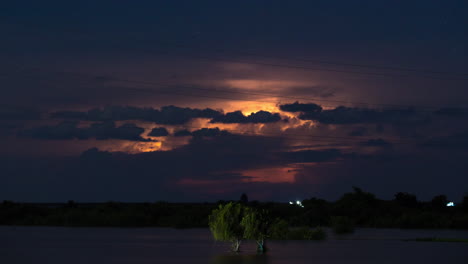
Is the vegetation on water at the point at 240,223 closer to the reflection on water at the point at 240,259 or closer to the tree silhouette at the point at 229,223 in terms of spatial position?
the tree silhouette at the point at 229,223

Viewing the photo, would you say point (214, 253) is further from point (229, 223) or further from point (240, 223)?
point (240, 223)

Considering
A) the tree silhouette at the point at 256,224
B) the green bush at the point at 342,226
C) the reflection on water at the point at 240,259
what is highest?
the green bush at the point at 342,226

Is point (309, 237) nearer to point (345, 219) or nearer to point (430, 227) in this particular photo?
point (345, 219)

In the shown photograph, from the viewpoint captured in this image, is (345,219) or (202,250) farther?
(345,219)

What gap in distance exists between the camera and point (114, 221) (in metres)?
117

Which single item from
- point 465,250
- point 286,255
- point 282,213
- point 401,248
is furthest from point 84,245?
point 282,213

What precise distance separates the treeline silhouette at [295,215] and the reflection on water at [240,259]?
56.9 m

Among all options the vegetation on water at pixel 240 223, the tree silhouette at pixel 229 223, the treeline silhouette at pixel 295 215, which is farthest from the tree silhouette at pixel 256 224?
the treeline silhouette at pixel 295 215

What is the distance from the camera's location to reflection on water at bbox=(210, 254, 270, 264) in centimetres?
4500

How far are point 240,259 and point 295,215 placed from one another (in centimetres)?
7036

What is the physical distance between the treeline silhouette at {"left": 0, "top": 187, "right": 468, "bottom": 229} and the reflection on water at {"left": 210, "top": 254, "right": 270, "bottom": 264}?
56.9m

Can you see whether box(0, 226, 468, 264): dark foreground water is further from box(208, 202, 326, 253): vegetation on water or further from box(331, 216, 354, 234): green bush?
box(331, 216, 354, 234): green bush

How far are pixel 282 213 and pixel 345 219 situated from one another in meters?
30.3

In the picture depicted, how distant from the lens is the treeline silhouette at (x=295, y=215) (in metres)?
110
